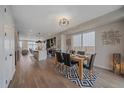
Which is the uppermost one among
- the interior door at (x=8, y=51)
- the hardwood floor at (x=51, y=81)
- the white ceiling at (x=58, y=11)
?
the white ceiling at (x=58, y=11)

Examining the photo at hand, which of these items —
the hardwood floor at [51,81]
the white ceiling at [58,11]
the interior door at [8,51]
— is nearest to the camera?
the interior door at [8,51]

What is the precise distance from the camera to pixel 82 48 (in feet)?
25.4

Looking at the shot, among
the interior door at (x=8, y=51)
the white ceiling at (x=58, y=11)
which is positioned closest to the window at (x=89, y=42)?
the white ceiling at (x=58, y=11)

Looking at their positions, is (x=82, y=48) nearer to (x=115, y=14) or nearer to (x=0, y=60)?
(x=115, y=14)

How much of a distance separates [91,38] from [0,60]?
551cm

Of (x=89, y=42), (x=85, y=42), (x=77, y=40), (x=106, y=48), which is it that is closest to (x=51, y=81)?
(x=106, y=48)

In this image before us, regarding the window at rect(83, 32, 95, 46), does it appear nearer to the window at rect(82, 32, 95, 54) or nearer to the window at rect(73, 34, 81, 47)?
the window at rect(82, 32, 95, 54)

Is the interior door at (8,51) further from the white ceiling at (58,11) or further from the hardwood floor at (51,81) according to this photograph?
the white ceiling at (58,11)

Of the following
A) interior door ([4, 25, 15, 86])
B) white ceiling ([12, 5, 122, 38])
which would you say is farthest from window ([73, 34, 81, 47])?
interior door ([4, 25, 15, 86])

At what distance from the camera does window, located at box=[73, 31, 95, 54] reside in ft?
21.5

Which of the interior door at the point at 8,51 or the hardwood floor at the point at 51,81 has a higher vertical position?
the interior door at the point at 8,51

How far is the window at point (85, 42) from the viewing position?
6.55 m

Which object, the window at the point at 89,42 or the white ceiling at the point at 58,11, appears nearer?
the white ceiling at the point at 58,11
